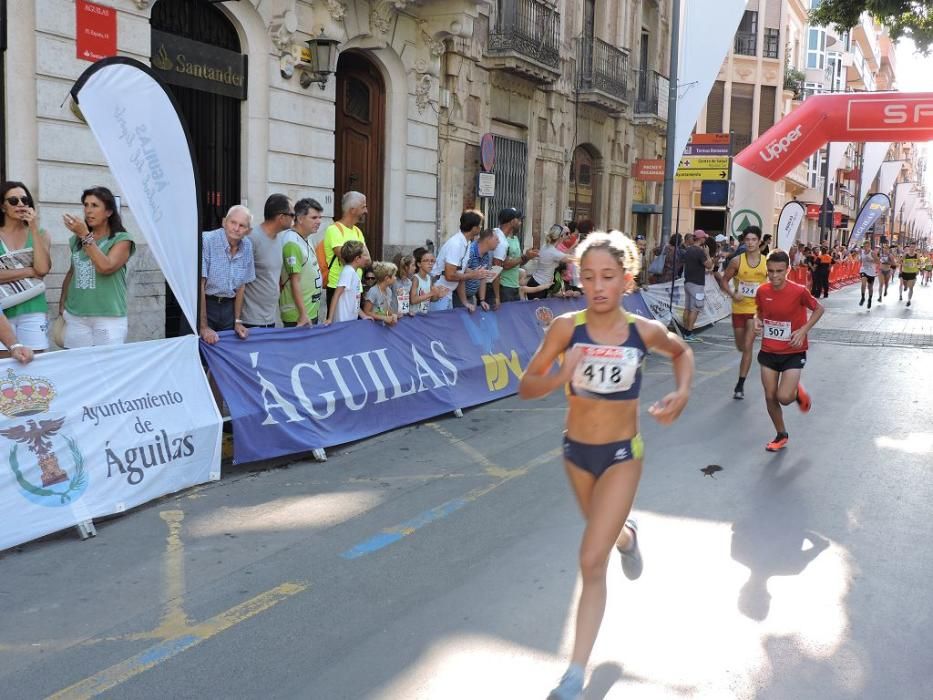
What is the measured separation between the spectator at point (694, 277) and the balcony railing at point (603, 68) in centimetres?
850

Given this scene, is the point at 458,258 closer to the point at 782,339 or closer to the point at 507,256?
the point at 507,256

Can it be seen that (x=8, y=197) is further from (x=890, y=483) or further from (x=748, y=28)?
(x=748, y=28)

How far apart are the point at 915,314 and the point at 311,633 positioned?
24.8 m

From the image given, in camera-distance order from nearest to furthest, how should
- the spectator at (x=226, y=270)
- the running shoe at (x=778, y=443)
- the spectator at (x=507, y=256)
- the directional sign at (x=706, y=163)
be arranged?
the spectator at (x=226, y=270), the running shoe at (x=778, y=443), the spectator at (x=507, y=256), the directional sign at (x=706, y=163)

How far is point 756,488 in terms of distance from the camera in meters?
7.27

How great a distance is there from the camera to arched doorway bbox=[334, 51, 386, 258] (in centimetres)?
1625

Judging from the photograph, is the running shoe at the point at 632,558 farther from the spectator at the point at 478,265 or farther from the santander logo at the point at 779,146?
the santander logo at the point at 779,146

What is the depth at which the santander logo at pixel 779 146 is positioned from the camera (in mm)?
20328

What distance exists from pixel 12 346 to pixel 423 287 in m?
5.19

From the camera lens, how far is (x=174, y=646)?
4289mm

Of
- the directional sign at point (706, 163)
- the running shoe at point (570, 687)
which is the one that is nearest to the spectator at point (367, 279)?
the running shoe at point (570, 687)

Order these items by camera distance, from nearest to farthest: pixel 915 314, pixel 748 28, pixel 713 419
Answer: pixel 713 419, pixel 915 314, pixel 748 28

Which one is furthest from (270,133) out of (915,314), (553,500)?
(915,314)

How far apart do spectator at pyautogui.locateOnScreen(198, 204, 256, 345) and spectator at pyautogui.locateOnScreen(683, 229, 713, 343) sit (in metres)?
10.4
